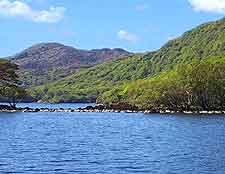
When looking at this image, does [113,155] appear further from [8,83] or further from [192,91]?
[8,83]

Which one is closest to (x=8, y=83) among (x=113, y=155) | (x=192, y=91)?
(x=192, y=91)

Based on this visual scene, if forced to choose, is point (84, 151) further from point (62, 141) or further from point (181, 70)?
point (181, 70)

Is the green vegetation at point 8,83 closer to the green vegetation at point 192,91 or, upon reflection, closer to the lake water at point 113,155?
the green vegetation at point 192,91

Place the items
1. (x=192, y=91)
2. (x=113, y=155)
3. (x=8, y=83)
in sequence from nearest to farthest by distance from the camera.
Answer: (x=113, y=155)
(x=192, y=91)
(x=8, y=83)

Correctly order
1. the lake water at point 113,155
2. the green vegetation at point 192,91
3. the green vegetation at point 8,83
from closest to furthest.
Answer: the lake water at point 113,155 → the green vegetation at point 192,91 → the green vegetation at point 8,83

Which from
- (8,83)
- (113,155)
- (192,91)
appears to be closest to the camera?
(113,155)

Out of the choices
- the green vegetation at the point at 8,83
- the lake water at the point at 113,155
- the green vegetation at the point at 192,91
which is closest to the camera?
the lake water at the point at 113,155

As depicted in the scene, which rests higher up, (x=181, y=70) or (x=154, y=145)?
(x=181, y=70)

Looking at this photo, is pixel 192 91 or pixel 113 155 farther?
pixel 192 91

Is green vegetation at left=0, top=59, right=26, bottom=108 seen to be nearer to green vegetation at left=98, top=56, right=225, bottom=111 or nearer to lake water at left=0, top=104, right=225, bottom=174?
green vegetation at left=98, top=56, right=225, bottom=111

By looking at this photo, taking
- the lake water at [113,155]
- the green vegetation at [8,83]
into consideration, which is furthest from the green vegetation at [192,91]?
the lake water at [113,155]

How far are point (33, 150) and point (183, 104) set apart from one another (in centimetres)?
12124

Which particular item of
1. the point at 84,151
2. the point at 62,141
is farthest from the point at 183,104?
the point at 84,151

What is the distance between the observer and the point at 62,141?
80.7m
